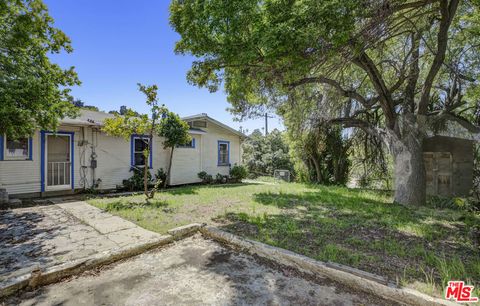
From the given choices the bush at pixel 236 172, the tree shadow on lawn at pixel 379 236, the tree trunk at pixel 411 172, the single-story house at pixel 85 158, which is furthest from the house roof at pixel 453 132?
the single-story house at pixel 85 158

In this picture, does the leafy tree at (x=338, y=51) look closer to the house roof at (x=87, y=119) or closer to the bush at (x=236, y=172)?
the house roof at (x=87, y=119)

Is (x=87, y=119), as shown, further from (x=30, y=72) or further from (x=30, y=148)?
(x=30, y=72)

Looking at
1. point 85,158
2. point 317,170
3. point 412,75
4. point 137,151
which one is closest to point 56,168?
point 85,158

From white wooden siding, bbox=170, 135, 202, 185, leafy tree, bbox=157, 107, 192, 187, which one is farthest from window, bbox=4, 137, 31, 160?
white wooden siding, bbox=170, 135, 202, 185

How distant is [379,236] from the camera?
445cm

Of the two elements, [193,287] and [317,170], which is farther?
[317,170]

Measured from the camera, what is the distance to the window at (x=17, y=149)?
7.60 m

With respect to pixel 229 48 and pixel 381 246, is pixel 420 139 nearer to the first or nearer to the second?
pixel 381 246

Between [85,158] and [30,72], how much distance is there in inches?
150

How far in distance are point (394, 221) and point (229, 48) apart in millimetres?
5261

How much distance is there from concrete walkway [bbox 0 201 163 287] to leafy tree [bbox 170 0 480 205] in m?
4.10

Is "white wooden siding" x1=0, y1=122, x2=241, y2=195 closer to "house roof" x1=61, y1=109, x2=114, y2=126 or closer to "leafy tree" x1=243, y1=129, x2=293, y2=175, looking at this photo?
"house roof" x1=61, y1=109, x2=114, y2=126

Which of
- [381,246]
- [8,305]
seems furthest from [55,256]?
[381,246]

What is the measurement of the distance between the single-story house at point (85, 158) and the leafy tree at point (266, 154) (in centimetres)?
825
